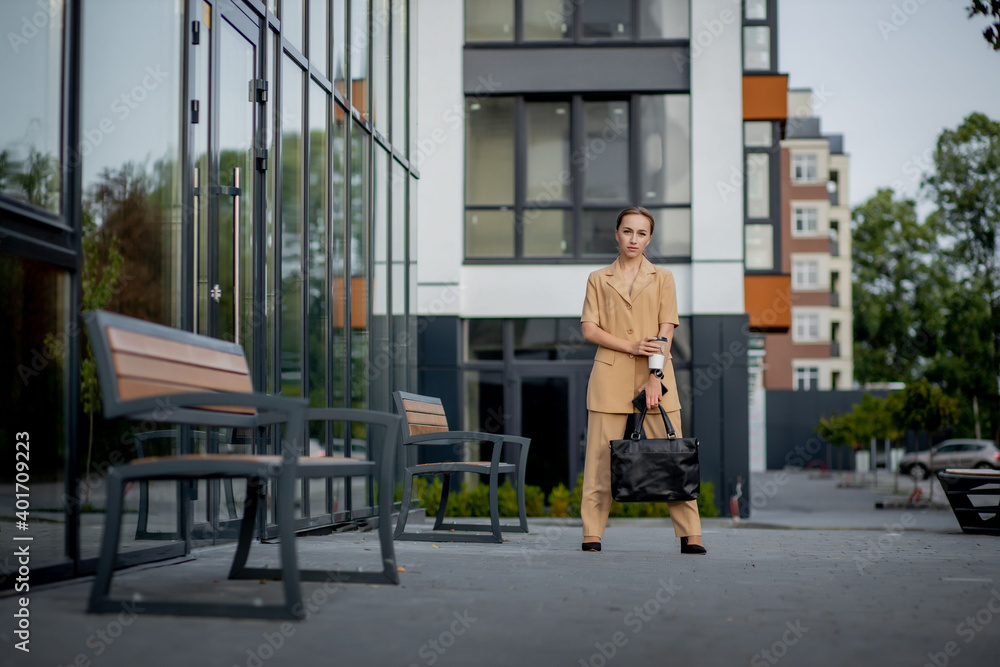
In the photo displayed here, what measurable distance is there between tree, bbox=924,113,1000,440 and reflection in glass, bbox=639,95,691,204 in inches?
1286

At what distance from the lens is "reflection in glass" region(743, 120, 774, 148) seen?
19453mm

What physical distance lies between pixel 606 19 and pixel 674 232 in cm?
334

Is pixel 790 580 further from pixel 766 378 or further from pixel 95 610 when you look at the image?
pixel 766 378

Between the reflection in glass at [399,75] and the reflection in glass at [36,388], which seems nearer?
the reflection in glass at [36,388]

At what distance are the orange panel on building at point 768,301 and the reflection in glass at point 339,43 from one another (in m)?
8.64

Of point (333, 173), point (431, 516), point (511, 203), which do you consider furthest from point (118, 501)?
point (511, 203)

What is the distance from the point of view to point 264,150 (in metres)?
8.16

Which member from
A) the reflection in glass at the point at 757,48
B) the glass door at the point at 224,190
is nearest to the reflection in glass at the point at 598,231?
the reflection in glass at the point at 757,48

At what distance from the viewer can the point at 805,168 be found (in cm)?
6775

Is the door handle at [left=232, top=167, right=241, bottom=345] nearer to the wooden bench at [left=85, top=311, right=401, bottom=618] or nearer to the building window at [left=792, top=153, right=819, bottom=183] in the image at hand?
the wooden bench at [left=85, top=311, right=401, bottom=618]

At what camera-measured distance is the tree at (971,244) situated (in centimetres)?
4581

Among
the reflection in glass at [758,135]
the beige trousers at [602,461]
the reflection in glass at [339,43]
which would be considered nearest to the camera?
the beige trousers at [602,461]

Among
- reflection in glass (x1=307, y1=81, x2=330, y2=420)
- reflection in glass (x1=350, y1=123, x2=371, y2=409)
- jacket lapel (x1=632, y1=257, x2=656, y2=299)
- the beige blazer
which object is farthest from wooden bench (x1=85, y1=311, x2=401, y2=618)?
reflection in glass (x1=350, y1=123, x2=371, y2=409)

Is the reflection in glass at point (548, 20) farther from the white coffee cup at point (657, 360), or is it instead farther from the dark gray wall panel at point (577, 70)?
the white coffee cup at point (657, 360)
